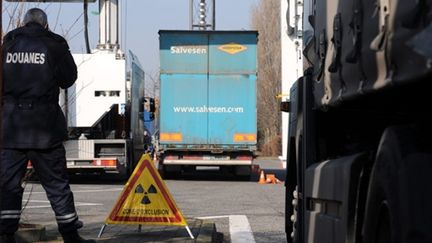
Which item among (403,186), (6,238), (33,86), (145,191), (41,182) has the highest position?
(33,86)

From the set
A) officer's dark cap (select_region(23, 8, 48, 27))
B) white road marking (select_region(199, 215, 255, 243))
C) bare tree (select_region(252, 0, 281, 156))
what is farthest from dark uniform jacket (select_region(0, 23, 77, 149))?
bare tree (select_region(252, 0, 281, 156))

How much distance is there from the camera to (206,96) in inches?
780

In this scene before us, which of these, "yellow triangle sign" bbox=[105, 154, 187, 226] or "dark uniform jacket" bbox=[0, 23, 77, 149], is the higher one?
"dark uniform jacket" bbox=[0, 23, 77, 149]

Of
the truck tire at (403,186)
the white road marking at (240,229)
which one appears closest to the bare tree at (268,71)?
the white road marking at (240,229)

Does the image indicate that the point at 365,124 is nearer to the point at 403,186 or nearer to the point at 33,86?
the point at 403,186

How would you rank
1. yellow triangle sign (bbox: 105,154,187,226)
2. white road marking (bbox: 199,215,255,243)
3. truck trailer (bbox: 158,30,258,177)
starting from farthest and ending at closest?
truck trailer (bbox: 158,30,258,177), white road marking (bbox: 199,215,255,243), yellow triangle sign (bbox: 105,154,187,226)

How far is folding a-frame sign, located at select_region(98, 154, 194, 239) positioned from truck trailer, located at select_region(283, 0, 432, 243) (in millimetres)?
2191

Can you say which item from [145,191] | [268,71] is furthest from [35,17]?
[268,71]

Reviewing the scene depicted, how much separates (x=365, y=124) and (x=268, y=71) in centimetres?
5103

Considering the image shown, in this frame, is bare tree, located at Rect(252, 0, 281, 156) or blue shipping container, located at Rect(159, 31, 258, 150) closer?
blue shipping container, located at Rect(159, 31, 258, 150)

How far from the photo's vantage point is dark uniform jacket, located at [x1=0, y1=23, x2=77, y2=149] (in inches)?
230

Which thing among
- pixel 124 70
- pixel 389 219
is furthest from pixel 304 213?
pixel 124 70

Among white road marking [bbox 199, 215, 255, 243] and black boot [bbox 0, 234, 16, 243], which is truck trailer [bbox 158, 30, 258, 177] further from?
black boot [bbox 0, 234, 16, 243]

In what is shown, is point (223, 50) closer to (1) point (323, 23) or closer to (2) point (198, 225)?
(2) point (198, 225)
